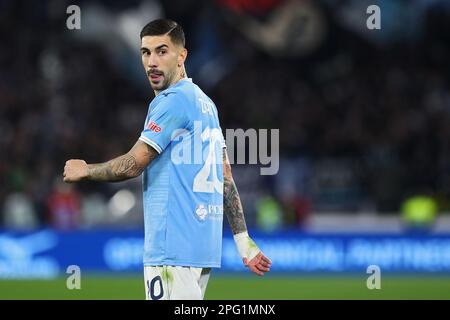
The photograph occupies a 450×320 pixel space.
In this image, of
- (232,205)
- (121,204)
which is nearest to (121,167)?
(232,205)

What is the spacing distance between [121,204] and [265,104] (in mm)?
5300

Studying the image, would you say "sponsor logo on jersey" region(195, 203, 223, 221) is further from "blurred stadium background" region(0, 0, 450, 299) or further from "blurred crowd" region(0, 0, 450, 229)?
"blurred crowd" region(0, 0, 450, 229)

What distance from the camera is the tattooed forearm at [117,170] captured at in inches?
220

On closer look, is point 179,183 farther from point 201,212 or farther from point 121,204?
point 121,204

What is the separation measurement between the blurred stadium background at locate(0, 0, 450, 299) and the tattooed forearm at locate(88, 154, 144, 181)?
801 cm

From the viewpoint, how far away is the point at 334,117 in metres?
23.0

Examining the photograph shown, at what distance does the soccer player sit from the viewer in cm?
559

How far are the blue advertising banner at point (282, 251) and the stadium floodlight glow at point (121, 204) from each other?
206 cm

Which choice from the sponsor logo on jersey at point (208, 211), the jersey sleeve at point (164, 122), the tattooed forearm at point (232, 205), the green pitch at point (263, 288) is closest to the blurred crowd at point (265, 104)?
the green pitch at point (263, 288)

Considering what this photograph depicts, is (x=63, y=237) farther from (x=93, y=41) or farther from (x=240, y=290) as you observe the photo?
(x=93, y=41)

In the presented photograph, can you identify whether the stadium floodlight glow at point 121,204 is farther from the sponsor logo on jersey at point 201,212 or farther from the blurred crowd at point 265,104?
the sponsor logo on jersey at point 201,212

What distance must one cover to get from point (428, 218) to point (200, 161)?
1420cm

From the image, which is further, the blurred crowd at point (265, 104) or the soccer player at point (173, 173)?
the blurred crowd at point (265, 104)
